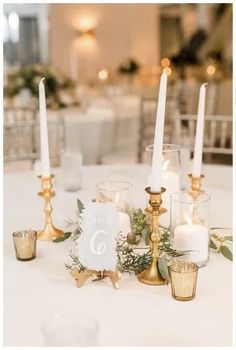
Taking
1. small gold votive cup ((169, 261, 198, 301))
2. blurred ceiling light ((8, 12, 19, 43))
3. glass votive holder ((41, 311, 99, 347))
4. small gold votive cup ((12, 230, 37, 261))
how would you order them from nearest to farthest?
1. glass votive holder ((41, 311, 99, 347))
2. small gold votive cup ((169, 261, 198, 301))
3. small gold votive cup ((12, 230, 37, 261))
4. blurred ceiling light ((8, 12, 19, 43))

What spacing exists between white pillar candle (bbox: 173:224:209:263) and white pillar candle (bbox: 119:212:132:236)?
15cm

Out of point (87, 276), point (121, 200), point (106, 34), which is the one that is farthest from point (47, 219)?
point (106, 34)

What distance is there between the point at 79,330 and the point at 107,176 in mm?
1228

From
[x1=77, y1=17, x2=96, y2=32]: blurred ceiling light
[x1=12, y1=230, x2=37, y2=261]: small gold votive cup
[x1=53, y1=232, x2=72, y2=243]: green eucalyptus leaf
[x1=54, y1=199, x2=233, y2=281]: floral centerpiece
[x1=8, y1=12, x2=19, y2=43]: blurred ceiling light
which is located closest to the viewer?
[x1=54, y1=199, x2=233, y2=281]: floral centerpiece

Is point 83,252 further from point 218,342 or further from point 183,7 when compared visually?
point 183,7

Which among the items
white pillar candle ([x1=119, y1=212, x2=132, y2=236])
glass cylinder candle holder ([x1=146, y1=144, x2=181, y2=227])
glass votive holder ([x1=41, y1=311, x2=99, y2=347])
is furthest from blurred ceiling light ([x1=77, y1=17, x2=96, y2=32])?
glass votive holder ([x1=41, y1=311, x2=99, y2=347])

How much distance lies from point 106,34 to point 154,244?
8.26m

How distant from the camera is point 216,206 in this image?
5.61ft

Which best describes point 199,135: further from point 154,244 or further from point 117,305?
point 117,305

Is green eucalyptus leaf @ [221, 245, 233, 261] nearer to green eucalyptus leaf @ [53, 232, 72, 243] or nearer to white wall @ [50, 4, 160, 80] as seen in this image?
green eucalyptus leaf @ [53, 232, 72, 243]

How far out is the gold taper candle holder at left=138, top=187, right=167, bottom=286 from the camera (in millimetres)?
1113

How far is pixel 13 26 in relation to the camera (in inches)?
340

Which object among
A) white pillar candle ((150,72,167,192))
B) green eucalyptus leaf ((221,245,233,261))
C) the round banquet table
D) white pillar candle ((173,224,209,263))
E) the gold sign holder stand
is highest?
white pillar candle ((150,72,167,192))

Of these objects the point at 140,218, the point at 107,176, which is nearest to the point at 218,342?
the point at 140,218
